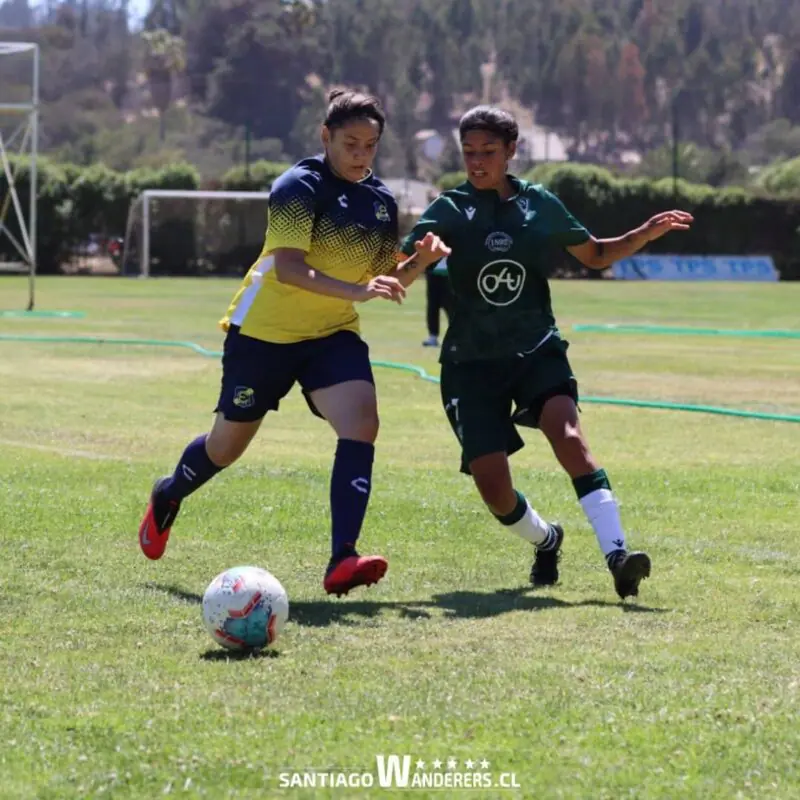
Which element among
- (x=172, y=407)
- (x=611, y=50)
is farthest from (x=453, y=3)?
(x=172, y=407)

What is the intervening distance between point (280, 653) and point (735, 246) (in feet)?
179

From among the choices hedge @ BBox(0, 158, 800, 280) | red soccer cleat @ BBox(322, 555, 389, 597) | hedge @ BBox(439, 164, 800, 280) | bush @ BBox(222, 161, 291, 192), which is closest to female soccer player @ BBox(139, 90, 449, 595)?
red soccer cleat @ BBox(322, 555, 389, 597)

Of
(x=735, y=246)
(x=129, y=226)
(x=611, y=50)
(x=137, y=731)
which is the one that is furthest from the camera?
(x=611, y=50)

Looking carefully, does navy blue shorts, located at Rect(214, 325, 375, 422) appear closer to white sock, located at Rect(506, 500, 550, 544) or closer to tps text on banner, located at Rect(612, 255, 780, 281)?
white sock, located at Rect(506, 500, 550, 544)

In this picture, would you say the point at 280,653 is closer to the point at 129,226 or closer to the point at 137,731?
the point at 137,731

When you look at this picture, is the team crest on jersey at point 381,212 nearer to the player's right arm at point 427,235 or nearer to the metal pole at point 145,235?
the player's right arm at point 427,235

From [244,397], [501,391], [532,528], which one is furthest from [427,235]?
[532,528]

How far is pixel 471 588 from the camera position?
7273 millimetres

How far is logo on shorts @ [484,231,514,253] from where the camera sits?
23.9ft

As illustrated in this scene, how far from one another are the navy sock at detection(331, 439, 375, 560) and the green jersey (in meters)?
0.70

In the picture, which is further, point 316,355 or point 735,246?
point 735,246

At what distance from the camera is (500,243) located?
730cm

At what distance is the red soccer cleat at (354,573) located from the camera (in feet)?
21.5

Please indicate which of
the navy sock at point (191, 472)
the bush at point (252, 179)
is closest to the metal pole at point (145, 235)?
the bush at point (252, 179)
